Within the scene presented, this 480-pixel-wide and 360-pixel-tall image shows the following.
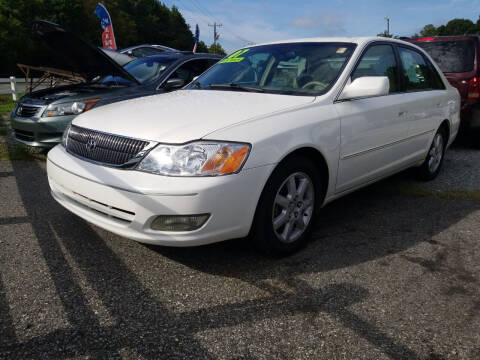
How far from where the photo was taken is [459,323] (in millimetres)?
2295

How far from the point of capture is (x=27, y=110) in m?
5.50

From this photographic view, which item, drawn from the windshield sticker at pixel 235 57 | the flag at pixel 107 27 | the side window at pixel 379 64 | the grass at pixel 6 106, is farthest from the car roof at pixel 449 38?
the flag at pixel 107 27

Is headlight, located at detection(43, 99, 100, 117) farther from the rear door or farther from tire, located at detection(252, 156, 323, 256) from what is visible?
the rear door

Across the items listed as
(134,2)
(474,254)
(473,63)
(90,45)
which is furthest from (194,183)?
(134,2)

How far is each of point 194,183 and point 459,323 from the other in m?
1.63

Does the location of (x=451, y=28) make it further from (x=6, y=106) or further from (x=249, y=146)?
(x=249, y=146)

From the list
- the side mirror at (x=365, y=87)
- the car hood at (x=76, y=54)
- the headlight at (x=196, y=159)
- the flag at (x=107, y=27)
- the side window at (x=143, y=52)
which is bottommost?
the headlight at (x=196, y=159)

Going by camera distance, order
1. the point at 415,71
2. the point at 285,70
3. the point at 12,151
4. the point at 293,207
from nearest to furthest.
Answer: the point at 293,207 < the point at 285,70 < the point at 415,71 < the point at 12,151

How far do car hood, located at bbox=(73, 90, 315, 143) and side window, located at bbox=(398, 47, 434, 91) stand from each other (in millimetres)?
1625

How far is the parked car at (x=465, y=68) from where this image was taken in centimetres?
638

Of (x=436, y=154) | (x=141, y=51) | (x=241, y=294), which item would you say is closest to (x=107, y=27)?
(x=141, y=51)

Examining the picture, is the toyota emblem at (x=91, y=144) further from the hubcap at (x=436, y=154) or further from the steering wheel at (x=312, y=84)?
the hubcap at (x=436, y=154)

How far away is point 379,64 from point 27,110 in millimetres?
4310

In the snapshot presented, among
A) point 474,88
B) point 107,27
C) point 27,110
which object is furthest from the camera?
point 107,27
